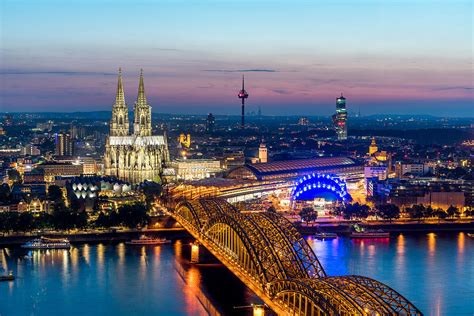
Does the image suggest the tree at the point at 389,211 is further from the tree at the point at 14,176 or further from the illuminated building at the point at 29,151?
the illuminated building at the point at 29,151

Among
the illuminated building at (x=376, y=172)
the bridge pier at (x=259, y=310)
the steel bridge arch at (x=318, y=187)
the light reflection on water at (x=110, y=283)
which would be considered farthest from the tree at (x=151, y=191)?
the bridge pier at (x=259, y=310)

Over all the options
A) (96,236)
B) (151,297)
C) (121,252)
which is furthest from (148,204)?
(151,297)

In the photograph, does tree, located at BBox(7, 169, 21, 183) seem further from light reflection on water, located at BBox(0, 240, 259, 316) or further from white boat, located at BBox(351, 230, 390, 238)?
white boat, located at BBox(351, 230, 390, 238)

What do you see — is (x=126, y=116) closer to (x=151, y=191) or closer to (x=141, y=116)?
(x=141, y=116)

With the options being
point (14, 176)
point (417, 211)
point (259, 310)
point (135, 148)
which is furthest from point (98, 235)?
point (14, 176)

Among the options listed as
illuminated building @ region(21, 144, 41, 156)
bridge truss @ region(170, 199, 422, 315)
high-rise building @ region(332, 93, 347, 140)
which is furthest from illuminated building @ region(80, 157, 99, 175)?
high-rise building @ region(332, 93, 347, 140)

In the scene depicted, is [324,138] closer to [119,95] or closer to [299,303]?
[119,95]
